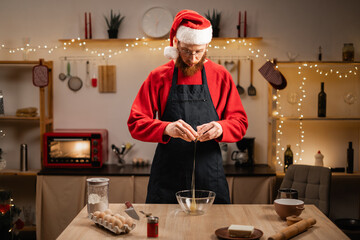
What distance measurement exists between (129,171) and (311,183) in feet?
5.45

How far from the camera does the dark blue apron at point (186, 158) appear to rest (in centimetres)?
267

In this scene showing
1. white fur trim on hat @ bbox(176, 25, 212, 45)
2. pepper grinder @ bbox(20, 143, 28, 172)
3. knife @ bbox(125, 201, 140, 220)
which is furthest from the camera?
pepper grinder @ bbox(20, 143, 28, 172)

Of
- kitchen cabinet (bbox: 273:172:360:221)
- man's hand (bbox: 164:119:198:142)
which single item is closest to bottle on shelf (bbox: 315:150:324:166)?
kitchen cabinet (bbox: 273:172:360:221)

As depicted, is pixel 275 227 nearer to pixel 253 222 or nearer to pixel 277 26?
pixel 253 222

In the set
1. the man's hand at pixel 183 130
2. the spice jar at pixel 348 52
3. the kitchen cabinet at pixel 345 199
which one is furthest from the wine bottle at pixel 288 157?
the man's hand at pixel 183 130

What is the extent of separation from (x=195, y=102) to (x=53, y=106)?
2.44 m

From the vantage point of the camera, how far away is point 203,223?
2.09m

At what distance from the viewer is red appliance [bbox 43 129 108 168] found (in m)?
4.36

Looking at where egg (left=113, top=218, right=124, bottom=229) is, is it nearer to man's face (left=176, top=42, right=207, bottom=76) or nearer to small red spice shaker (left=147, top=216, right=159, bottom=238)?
small red spice shaker (left=147, top=216, right=159, bottom=238)

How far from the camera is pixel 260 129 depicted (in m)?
4.64

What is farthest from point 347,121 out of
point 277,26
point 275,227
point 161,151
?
point 275,227

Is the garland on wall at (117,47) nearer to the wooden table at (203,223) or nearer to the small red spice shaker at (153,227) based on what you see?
the wooden table at (203,223)

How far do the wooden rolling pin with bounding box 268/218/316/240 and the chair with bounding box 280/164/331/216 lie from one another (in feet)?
4.22

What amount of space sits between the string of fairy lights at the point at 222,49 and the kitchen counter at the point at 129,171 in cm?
38
